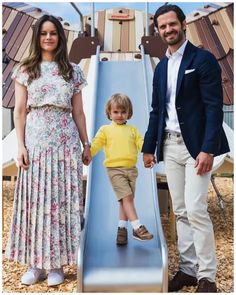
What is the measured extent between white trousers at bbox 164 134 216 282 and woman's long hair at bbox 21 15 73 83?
802 millimetres

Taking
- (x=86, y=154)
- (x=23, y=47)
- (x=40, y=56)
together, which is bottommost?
(x=86, y=154)

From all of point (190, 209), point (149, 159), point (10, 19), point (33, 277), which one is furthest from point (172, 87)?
point (10, 19)

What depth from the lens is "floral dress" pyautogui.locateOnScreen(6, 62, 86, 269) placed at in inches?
118

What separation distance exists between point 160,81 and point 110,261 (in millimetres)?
1197

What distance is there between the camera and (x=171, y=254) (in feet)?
13.4

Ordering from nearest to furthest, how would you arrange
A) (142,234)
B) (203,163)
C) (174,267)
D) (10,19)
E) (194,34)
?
(203,163) → (142,234) → (174,267) → (194,34) → (10,19)

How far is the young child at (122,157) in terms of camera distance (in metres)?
3.17

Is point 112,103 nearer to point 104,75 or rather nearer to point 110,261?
point 110,261

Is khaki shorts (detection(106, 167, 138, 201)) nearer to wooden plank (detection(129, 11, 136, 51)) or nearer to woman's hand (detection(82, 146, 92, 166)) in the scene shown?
woman's hand (detection(82, 146, 92, 166))

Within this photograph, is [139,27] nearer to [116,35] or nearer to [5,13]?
[116,35]

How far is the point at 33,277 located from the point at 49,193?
635 millimetres

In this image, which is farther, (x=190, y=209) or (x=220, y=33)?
(x=220, y=33)

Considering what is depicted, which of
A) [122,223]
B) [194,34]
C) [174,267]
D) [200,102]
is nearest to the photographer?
[200,102]

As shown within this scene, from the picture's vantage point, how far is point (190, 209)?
2688 millimetres
